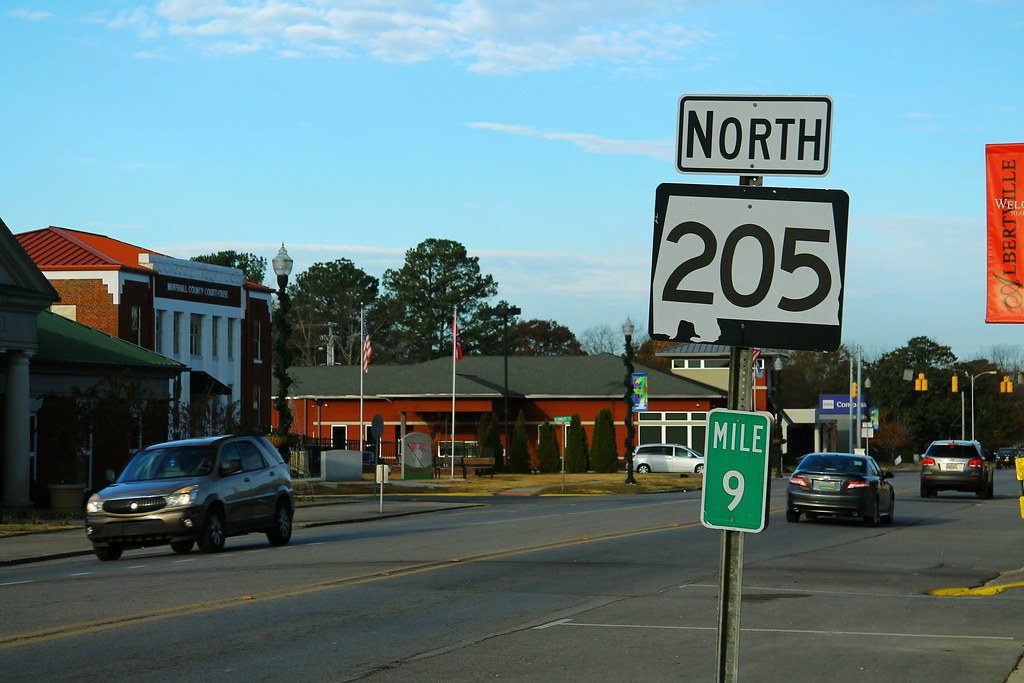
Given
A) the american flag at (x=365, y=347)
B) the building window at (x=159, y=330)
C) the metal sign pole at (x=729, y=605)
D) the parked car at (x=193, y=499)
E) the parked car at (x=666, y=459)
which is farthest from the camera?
the parked car at (x=666, y=459)

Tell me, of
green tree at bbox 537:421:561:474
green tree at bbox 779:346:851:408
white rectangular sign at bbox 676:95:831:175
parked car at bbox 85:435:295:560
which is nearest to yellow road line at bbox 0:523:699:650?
parked car at bbox 85:435:295:560

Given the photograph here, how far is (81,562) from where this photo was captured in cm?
2038

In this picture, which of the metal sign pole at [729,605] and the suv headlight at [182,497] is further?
the suv headlight at [182,497]

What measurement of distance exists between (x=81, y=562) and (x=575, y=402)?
55.4 meters

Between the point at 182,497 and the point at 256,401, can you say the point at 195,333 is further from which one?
the point at 182,497

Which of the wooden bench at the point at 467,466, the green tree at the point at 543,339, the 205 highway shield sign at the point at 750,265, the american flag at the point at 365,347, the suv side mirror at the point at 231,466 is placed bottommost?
the wooden bench at the point at 467,466

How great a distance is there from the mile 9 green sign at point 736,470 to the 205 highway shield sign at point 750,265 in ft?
1.11

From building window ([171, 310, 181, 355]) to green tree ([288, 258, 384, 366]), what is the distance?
58.6m

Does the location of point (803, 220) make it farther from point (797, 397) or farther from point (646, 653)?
point (797, 397)

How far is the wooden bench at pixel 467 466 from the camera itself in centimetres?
6154

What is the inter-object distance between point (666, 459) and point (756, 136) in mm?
60655

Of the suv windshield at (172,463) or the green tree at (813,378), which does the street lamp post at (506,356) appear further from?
the green tree at (813,378)

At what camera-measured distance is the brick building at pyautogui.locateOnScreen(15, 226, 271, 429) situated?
5262 centimetres

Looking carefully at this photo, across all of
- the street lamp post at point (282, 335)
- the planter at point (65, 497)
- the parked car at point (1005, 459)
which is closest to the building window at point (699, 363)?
the parked car at point (1005, 459)
